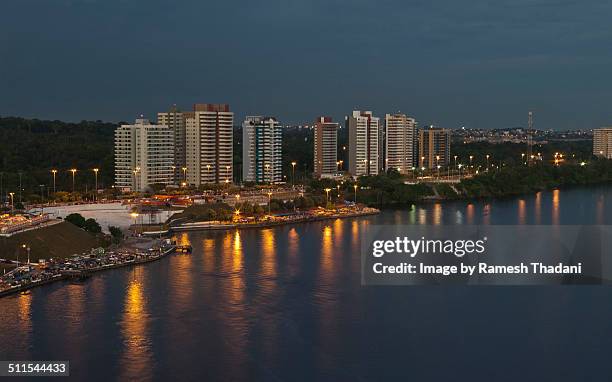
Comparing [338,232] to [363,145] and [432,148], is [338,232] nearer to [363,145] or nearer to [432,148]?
[363,145]

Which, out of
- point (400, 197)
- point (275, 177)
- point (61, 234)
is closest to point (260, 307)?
point (61, 234)

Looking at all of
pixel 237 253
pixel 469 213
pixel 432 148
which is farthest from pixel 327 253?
pixel 432 148

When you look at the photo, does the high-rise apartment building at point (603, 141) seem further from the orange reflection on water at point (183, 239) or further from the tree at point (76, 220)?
the tree at point (76, 220)

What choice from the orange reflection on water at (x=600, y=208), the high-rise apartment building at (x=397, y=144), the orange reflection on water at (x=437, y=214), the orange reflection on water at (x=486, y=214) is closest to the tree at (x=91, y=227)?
the orange reflection on water at (x=437, y=214)

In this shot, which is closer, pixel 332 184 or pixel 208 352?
pixel 208 352

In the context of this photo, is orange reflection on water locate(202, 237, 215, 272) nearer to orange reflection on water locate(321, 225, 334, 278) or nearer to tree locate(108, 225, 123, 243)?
tree locate(108, 225, 123, 243)

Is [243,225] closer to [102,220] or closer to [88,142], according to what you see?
[102,220]
